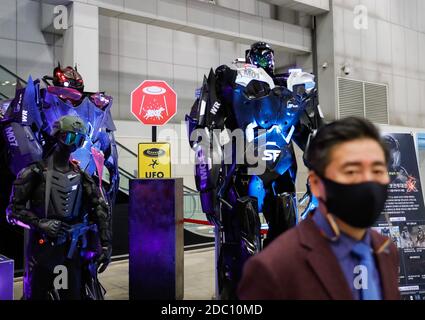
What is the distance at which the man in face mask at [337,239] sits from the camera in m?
1.07

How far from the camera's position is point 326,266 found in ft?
3.56

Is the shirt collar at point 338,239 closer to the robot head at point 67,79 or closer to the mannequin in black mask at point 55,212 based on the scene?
the mannequin in black mask at point 55,212

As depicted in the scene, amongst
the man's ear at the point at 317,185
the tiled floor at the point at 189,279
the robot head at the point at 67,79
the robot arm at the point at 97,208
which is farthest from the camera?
the tiled floor at the point at 189,279

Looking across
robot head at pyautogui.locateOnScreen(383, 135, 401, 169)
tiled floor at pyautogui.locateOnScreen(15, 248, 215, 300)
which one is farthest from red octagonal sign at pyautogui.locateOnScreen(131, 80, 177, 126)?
robot head at pyautogui.locateOnScreen(383, 135, 401, 169)

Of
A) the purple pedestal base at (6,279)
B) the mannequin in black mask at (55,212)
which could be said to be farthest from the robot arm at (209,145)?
the purple pedestal base at (6,279)

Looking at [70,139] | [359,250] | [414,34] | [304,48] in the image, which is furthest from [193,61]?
[359,250]

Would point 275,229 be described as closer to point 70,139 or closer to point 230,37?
point 70,139

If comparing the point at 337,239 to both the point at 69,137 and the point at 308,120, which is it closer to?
the point at 69,137

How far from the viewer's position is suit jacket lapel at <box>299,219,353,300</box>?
1071 mm

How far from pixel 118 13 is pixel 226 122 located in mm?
5411

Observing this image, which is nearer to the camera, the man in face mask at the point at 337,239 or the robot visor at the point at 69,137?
the man in face mask at the point at 337,239

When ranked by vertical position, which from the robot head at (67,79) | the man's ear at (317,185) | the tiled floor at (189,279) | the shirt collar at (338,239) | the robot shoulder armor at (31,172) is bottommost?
the tiled floor at (189,279)

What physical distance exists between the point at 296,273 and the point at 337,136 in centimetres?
37

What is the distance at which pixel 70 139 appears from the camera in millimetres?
3078
